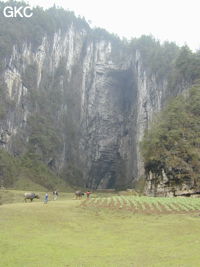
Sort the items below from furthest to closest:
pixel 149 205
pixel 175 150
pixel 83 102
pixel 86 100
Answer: pixel 86 100
pixel 83 102
pixel 175 150
pixel 149 205

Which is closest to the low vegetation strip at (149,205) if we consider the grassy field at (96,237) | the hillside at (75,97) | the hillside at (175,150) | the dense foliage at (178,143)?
the grassy field at (96,237)

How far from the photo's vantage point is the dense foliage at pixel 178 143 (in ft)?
152

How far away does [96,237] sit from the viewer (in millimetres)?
17547

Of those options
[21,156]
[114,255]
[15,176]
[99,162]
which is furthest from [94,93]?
[114,255]

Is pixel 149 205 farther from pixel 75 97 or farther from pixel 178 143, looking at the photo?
pixel 75 97

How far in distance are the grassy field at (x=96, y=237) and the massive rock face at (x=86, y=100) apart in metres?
47.4

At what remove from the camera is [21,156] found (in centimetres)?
6950

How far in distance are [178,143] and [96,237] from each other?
106ft

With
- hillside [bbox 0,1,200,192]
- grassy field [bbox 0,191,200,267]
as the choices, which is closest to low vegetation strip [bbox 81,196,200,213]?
grassy field [bbox 0,191,200,267]

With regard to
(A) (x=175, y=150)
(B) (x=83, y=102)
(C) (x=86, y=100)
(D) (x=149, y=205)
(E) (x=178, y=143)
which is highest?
(C) (x=86, y=100)

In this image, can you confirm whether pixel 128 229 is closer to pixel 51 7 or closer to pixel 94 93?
pixel 94 93

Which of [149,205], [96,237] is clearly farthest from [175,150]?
[96,237]

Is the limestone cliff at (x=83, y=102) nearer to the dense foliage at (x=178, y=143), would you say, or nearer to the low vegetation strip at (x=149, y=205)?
the dense foliage at (x=178, y=143)

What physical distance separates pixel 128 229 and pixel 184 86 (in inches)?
1801
